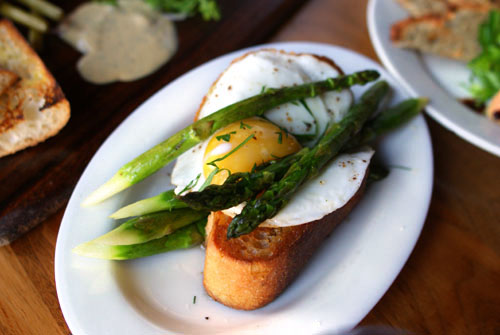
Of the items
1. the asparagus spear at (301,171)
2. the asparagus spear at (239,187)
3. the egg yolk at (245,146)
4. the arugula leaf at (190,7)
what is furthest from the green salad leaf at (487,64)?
the arugula leaf at (190,7)

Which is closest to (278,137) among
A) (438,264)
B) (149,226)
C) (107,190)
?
(149,226)

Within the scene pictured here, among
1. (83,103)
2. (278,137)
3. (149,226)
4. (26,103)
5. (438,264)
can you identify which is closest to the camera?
(149,226)

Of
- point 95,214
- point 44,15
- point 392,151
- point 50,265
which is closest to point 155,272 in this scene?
point 95,214

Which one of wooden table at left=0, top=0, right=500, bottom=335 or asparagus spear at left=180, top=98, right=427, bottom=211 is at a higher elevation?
asparagus spear at left=180, top=98, right=427, bottom=211

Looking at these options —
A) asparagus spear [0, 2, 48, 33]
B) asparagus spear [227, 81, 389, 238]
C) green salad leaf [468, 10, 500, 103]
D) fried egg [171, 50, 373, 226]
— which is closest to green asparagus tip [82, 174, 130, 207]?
fried egg [171, 50, 373, 226]

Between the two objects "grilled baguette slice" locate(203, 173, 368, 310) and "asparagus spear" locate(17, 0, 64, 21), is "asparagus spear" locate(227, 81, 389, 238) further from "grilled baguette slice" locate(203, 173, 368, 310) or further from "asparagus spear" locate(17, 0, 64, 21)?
"asparagus spear" locate(17, 0, 64, 21)

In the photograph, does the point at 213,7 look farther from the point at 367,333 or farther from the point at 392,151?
the point at 367,333

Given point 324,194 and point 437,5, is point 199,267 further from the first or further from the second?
point 437,5
